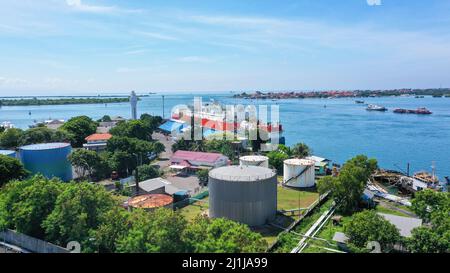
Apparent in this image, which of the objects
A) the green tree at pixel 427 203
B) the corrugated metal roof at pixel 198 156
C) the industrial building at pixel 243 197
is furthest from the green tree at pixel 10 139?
the green tree at pixel 427 203

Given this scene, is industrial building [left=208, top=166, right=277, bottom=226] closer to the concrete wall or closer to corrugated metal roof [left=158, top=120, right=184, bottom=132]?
the concrete wall

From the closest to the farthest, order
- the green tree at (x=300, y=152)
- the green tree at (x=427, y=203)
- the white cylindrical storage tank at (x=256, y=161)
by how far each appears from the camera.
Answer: the green tree at (x=427, y=203) → the white cylindrical storage tank at (x=256, y=161) → the green tree at (x=300, y=152)

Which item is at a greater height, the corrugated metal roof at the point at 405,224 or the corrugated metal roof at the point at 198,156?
the corrugated metal roof at the point at 198,156

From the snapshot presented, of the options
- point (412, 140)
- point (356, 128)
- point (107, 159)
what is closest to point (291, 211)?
point (107, 159)

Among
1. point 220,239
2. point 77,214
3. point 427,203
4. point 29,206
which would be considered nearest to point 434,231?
point 427,203

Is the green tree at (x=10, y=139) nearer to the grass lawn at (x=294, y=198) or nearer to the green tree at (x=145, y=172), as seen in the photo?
the green tree at (x=145, y=172)

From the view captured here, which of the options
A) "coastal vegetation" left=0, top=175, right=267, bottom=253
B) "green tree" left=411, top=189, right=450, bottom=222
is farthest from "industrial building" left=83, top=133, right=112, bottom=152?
"green tree" left=411, top=189, right=450, bottom=222

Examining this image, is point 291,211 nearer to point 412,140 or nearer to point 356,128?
point 412,140
